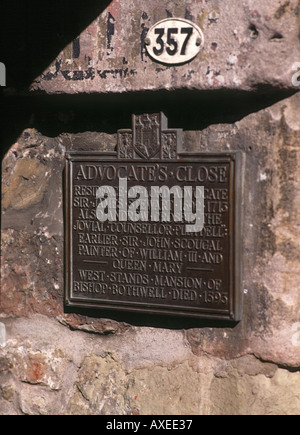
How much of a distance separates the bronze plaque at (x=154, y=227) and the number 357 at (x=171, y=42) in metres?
0.25

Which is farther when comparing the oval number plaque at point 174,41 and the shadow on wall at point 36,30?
the shadow on wall at point 36,30

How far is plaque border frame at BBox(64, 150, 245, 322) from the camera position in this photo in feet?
8.51

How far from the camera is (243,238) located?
2.64 meters

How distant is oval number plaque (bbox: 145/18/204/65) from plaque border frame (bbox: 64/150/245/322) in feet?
1.23

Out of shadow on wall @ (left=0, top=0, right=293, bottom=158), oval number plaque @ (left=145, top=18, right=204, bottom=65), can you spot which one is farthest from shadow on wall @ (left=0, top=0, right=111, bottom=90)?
oval number plaque @ (left=145, top=18, right=204, bottom=65)

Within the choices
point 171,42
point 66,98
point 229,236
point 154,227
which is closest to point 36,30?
point 66,98

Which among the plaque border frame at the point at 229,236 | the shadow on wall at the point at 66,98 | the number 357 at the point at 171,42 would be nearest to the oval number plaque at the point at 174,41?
the number 357 at the point at 171,42

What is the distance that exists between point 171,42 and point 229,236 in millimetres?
788

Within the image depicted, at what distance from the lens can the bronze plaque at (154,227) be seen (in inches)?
103

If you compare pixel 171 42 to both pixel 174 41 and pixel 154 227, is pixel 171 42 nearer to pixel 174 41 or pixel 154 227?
pixel 174 41

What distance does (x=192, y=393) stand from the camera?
108 inches

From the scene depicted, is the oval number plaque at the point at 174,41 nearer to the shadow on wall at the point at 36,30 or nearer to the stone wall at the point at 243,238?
the stone wall at the point at 243,238

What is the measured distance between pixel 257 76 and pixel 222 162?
0.35m
